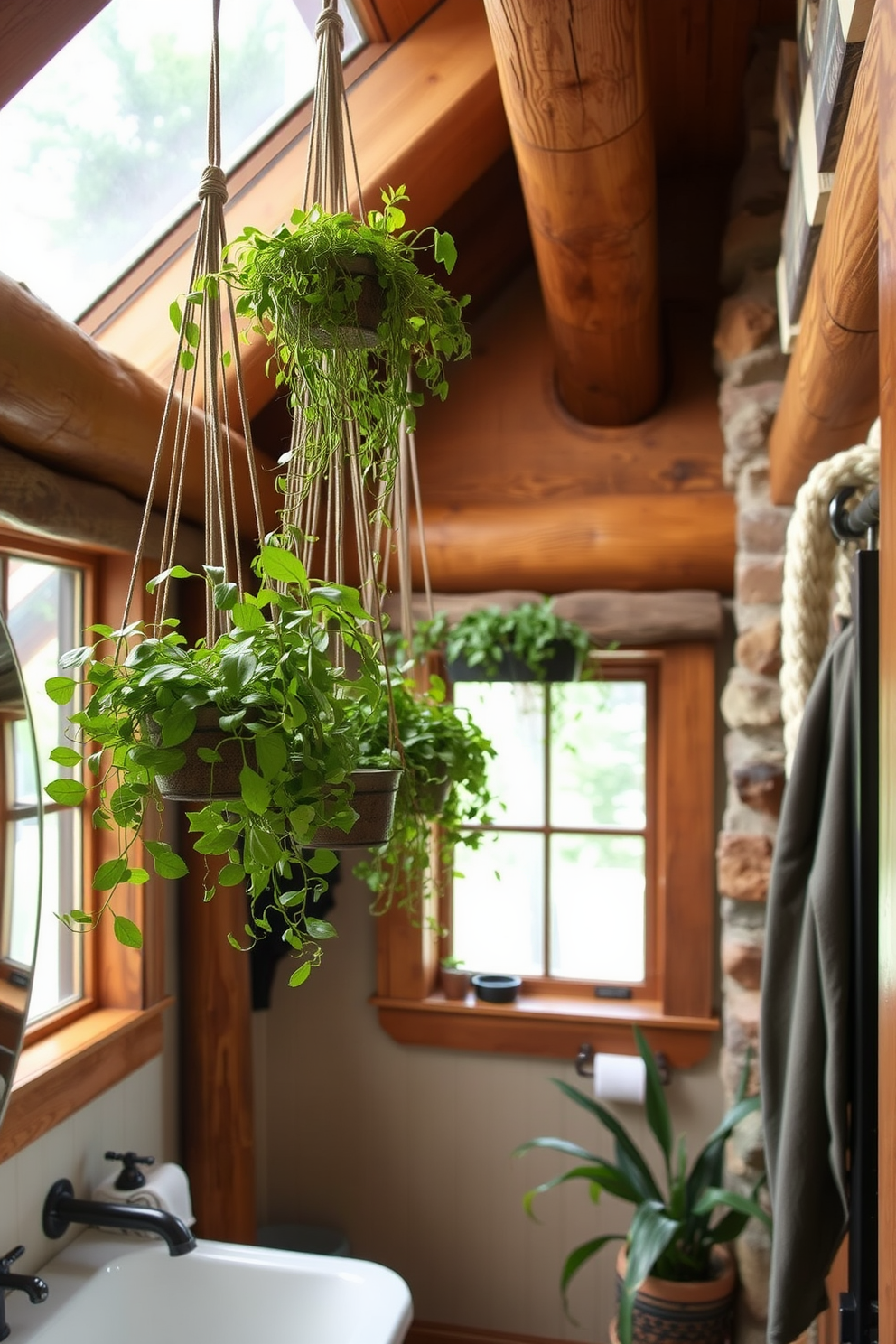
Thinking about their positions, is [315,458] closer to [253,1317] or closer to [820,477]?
[820,477]

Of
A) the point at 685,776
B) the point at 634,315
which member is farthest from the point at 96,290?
the point at 685,776

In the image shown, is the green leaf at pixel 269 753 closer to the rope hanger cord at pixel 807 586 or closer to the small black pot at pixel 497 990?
the rope hanger cord at pixel 807 586

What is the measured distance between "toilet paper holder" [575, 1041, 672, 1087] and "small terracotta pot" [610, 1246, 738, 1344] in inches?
19.0

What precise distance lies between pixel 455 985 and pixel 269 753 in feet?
6.84

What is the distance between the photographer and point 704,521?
2.41 meters

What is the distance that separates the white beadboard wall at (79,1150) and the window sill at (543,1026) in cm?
66

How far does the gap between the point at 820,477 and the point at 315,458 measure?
2.34 ft

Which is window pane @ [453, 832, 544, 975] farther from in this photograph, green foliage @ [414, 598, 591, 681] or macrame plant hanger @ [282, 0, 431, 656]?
macrame plant hanger @ [282, 0, 431, 656]

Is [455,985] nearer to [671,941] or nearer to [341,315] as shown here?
[671,941]

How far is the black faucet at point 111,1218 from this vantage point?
5.65ft

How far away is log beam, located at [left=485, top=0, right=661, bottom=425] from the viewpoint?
1338 mm

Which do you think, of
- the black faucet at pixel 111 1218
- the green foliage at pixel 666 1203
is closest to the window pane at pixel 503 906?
the green foliage at pixel 666 1203

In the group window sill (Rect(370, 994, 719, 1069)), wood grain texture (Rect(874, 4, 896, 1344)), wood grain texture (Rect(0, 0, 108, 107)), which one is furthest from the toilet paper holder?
wood grain texture (Rect(0, 0, 108, 107))

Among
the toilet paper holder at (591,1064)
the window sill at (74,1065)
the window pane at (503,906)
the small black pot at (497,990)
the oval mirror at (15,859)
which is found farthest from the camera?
the window pane at (503,906)
